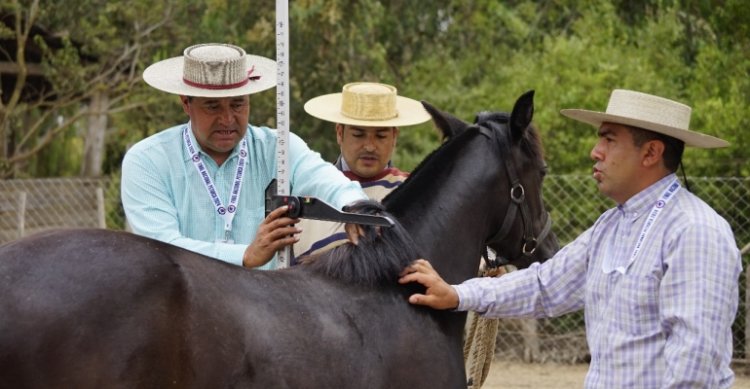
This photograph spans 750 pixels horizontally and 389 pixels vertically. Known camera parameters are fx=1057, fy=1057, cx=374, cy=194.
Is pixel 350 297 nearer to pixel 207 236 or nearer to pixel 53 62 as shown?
pixel 207 236

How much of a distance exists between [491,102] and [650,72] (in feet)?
6.25

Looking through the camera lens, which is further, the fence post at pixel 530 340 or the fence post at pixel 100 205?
the fence post at pixel 100 205

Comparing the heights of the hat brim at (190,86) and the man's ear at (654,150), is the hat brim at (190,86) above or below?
below

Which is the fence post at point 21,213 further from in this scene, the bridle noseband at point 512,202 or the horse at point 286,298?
the bridle noseband at point 512,202

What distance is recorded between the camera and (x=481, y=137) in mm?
4496

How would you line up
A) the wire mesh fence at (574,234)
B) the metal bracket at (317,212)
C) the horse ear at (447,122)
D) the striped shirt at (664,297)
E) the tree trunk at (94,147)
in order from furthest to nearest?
the tree trunk at (94,147) < the wire mesh fence at (574,234) < the horse ear at (447,122) < the metal bracket at (317,212) < the striped shirt at (664,297)

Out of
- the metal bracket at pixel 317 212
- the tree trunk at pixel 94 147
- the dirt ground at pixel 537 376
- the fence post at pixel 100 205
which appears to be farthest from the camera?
the tree trunk at pixel 94 147

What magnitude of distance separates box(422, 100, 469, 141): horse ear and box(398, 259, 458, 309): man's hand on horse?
0.77m

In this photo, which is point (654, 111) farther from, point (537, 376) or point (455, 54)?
point (455, 54)

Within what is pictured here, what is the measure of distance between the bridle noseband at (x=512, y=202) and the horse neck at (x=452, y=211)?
0.07 metres

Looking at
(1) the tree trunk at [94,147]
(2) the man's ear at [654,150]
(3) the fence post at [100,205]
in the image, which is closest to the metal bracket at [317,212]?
(2) the man's ear at [654,150]

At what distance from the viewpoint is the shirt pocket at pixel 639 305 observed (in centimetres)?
337

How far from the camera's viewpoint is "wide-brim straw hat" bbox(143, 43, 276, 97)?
442cm

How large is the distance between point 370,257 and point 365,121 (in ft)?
5.77
